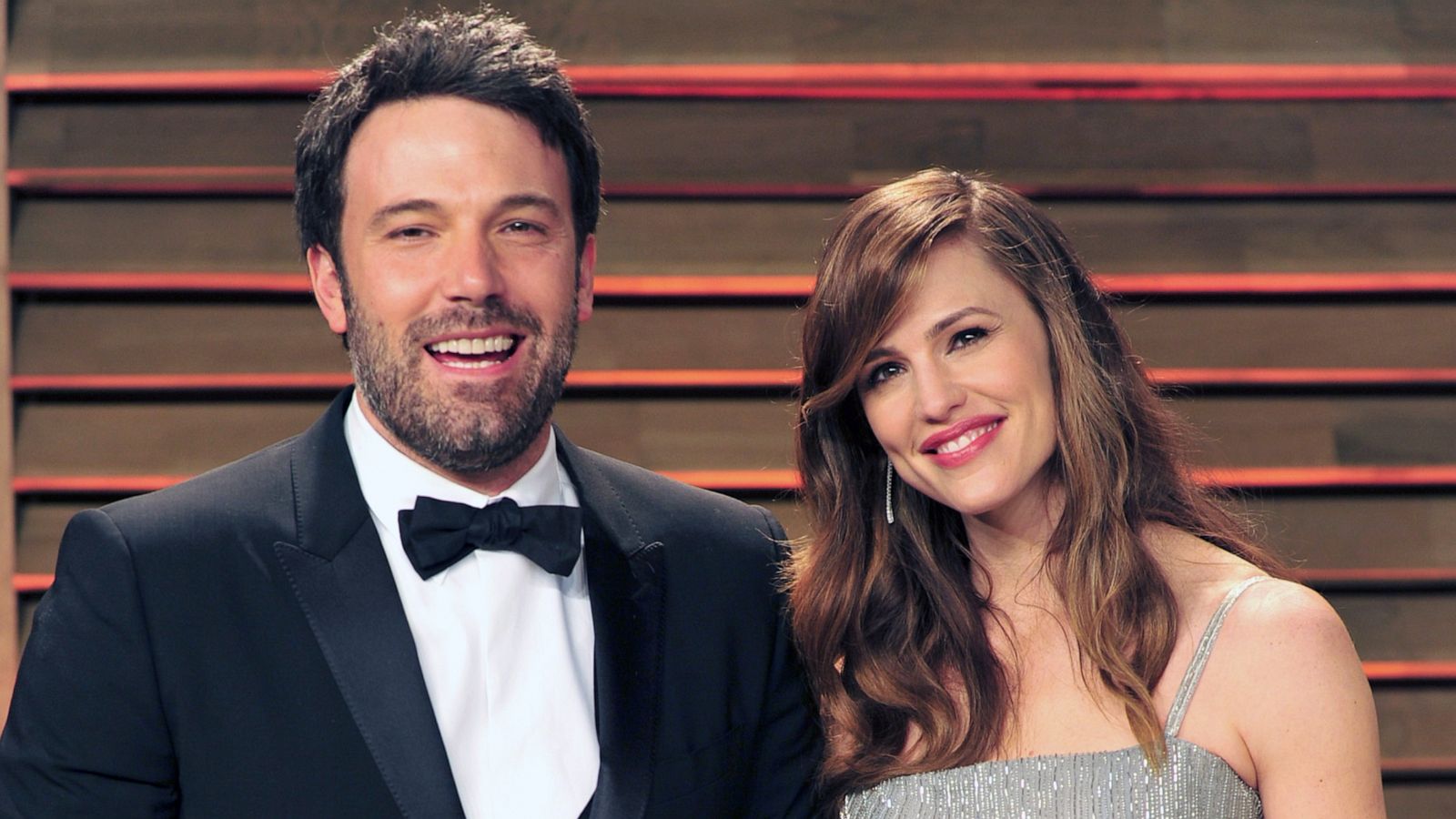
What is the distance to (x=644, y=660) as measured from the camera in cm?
184

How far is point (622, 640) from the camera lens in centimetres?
184

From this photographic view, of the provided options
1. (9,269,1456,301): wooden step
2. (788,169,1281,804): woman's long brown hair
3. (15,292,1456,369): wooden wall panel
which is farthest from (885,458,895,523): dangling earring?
(9,269,1456,301): wooden step

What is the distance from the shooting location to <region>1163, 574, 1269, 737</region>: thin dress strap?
6.11 ft

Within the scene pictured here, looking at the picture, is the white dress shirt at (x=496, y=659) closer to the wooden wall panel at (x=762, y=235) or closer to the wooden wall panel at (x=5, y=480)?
the wooden wall panel at (x=762, y=235)

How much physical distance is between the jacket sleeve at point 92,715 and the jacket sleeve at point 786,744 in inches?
28.5

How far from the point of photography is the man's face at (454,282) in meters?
1.78

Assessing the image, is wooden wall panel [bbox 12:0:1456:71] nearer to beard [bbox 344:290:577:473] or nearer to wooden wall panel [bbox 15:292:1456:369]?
wooden wall panel [bbox 15:292:1456:369]

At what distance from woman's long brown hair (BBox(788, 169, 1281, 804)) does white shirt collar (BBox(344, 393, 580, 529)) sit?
17.5 inches

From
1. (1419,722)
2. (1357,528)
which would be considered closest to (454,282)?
(1357,528)

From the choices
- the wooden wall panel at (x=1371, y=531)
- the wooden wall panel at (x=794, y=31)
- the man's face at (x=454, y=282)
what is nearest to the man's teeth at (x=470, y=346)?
the man's face at (x=454, y=282)

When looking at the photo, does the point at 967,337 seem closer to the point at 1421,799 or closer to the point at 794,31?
the point at 794,31

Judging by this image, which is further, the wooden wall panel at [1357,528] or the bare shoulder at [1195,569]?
the wooden wall panel at [1357,528]

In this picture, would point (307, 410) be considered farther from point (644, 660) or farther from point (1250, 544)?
point (1250, 544)

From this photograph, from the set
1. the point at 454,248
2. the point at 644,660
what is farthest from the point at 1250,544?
the point at 454,248
